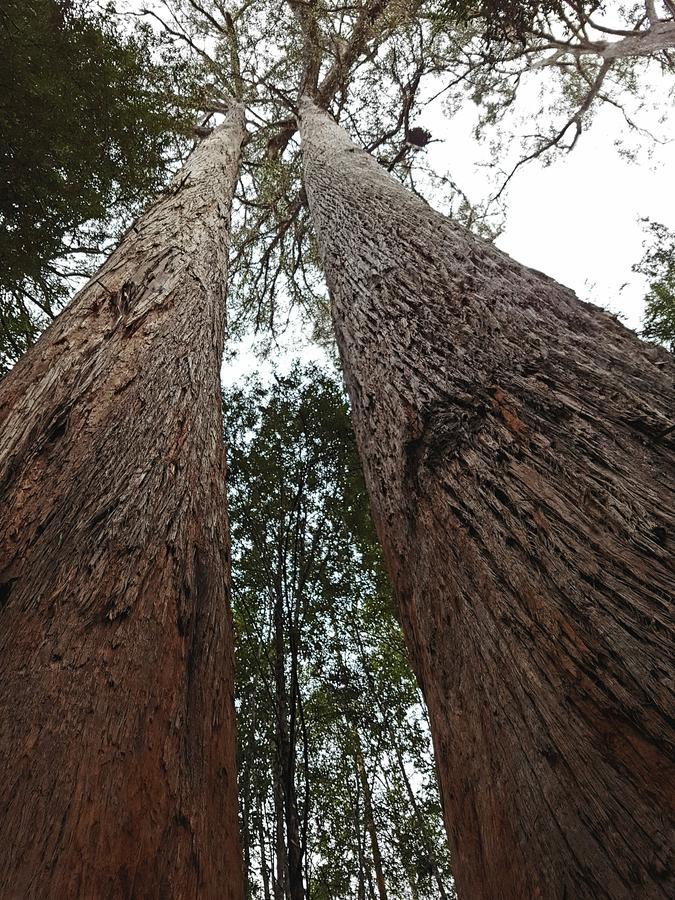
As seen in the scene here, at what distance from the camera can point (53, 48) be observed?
445 centimetres

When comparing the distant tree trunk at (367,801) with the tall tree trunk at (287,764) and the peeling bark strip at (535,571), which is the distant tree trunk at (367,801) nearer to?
the tall tree trunk at (287,764)

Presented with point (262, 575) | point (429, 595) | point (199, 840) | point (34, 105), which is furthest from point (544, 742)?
point (34, 105)

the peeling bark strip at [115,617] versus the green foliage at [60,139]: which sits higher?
the green foliage at [60,139]

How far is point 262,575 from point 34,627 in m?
3.61

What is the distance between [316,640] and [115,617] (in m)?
3.91

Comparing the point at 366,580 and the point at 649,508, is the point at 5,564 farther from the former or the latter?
the point at 366,580

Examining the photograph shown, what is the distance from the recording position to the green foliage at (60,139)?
167 inches

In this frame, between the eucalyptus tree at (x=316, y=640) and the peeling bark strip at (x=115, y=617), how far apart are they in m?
2.51

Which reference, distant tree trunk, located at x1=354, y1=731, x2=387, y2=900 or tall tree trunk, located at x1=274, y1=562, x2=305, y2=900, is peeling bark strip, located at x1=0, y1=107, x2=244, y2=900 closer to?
tall tree trunk, located at x1=274, y1=562, x2=305, y2=900

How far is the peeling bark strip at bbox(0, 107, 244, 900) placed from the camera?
30.5 inches

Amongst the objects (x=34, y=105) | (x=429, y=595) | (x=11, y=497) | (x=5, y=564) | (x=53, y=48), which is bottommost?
(x=429, y=595)

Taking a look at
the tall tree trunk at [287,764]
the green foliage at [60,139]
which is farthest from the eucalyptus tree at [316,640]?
the green foliage at [60,139]

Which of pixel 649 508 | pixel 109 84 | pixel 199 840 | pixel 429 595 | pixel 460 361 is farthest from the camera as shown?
pixel 109 84

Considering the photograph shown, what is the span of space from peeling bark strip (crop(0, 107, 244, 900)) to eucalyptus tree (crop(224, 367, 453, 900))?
251 centimetres
